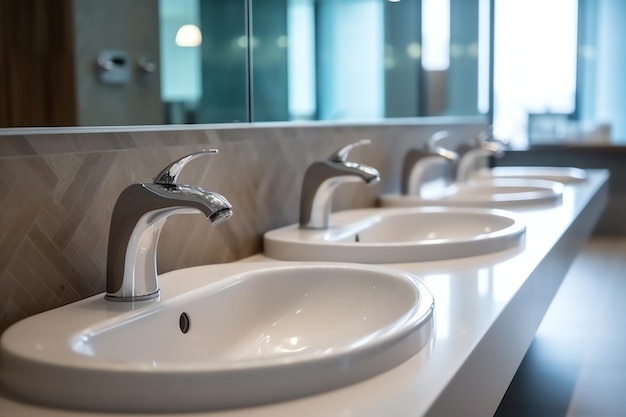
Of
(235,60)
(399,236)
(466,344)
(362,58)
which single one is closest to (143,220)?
(466,344)

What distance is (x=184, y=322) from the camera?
1014 mm

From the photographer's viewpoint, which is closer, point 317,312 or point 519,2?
point 317,312

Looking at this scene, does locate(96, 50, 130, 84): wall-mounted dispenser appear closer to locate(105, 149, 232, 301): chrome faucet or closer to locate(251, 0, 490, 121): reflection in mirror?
locate(105, 149, 232, 301): chrome faucet

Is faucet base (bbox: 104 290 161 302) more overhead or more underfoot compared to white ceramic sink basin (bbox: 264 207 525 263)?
more overhead

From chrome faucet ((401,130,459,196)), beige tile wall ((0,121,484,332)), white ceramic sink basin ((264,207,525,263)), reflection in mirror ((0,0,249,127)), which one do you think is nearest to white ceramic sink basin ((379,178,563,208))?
chrome faucet ((401,130,459,196))

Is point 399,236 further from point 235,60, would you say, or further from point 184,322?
point 184,322

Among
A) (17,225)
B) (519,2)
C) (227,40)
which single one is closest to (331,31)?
(227,40)

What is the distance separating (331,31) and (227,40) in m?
0.50

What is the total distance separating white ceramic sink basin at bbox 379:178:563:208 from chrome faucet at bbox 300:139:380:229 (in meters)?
0.55

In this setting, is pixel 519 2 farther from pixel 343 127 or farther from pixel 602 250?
pixel 343 127

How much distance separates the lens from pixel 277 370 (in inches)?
27.1

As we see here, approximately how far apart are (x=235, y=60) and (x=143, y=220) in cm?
59

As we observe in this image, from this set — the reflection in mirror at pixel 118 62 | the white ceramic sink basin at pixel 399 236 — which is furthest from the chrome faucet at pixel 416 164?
the reflection in mirror at pixel 118 62

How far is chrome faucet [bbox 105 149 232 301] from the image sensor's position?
0.94m
